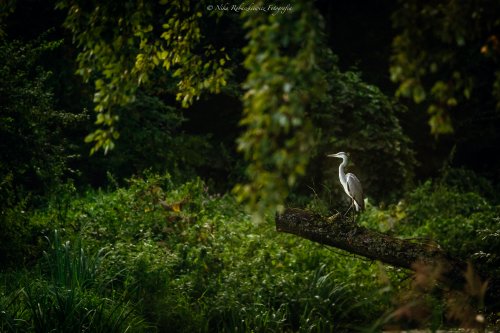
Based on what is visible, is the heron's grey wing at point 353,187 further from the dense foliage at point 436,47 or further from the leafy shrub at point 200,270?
the dense foliage at point 436,47

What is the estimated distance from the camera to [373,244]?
5.64 meters

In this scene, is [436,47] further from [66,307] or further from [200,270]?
[200,270]

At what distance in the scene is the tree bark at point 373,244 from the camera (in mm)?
5281

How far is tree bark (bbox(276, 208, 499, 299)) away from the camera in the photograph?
208 inches

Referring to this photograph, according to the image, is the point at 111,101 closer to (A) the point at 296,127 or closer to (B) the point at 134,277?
(A) the point at 296,127

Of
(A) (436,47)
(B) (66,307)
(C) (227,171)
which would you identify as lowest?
(C) (227,171)

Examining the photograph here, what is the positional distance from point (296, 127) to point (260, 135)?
0.27 m

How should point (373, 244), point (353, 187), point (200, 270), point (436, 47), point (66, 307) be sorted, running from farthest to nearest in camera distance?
point (200, 270)
point (353, 187)
point (373, 244)
point (66, 307)
point (436, 47)

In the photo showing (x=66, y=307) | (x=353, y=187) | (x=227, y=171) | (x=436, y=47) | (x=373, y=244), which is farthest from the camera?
(x=227, y=171)

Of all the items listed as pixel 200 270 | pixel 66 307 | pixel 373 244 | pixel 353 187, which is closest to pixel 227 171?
pixel 200 270

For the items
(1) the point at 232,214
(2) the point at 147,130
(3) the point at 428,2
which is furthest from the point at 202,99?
(3) the point at 428,2

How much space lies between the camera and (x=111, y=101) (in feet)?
13.1

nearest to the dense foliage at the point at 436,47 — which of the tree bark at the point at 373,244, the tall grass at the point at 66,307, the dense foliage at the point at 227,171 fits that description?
the dense foliage at the point at 227,171

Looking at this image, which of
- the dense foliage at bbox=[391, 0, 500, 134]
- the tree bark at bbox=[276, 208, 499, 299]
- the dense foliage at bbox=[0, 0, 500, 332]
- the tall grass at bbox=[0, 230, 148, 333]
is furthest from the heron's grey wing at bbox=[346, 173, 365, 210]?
the dense foliage at bbox=[391, 0, 500, 134]
